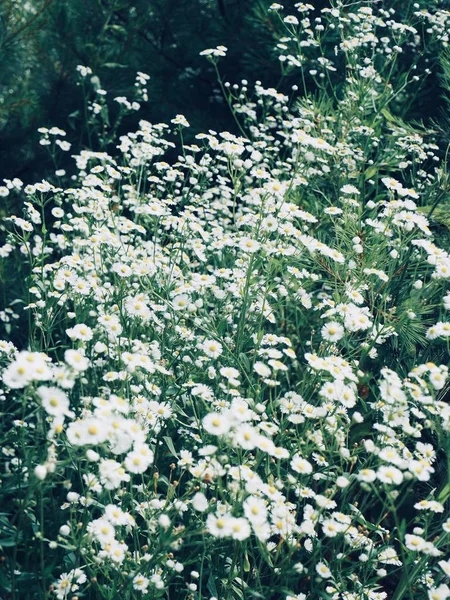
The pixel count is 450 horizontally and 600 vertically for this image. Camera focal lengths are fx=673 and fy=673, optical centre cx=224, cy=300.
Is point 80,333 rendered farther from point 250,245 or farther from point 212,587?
point 212,587

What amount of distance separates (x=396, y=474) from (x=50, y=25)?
2.65 meters

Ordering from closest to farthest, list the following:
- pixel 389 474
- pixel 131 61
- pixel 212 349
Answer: pixel 389 474, pixel 212 349, pixel 131 61

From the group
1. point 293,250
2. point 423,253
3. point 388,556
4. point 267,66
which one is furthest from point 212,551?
point 267,66

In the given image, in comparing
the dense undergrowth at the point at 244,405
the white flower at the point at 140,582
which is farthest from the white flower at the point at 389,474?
Result: the white flower at the point at 140,582

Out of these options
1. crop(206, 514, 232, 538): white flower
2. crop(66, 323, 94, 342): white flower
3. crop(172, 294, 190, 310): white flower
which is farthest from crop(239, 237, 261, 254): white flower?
crop(206, 514, 232, 538): white flower

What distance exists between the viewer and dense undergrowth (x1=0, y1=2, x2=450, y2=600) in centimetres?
136

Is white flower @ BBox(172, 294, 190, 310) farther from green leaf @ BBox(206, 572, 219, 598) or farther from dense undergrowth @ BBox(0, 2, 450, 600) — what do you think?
green leaf @ BBox(206, 572, 219, 598)

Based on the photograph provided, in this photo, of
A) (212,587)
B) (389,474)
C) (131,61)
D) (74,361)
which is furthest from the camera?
(131,61)

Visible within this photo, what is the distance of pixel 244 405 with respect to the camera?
1.44 metres

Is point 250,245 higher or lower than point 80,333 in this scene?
higher

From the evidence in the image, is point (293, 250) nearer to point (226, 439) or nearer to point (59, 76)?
point (226, 439)

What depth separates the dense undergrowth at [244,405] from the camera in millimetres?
1361

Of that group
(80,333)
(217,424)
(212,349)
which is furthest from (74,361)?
(212,349)

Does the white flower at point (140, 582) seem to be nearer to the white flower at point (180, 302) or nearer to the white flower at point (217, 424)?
the white flower at point (217, 424)
